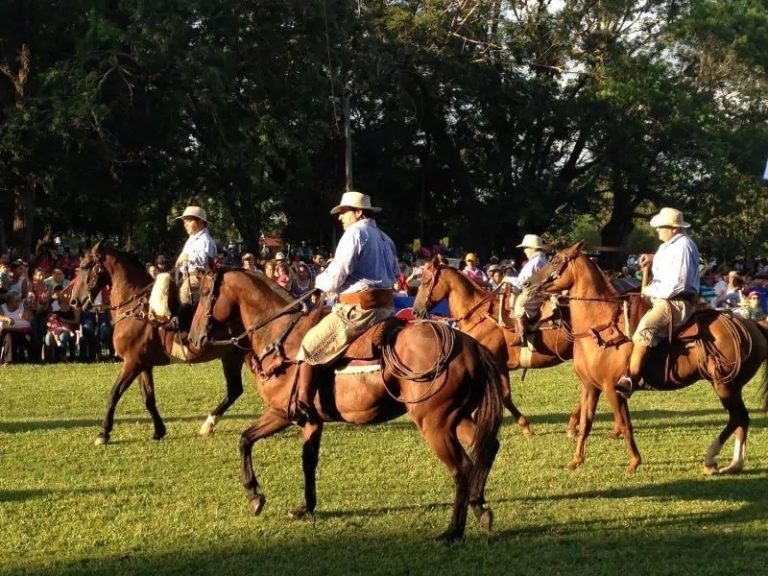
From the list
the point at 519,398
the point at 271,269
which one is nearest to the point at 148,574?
the point at 519,398

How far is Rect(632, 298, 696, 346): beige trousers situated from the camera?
32.2 feet

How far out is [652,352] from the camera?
33.0 ft

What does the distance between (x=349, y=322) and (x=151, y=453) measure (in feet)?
13.6

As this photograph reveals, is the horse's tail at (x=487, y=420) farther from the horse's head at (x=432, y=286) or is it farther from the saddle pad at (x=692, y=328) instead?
the horse's head at (x=432, y=286)

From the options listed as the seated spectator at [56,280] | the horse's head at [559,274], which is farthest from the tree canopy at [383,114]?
the horse's head at [559,274]

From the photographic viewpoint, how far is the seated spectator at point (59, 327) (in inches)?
808

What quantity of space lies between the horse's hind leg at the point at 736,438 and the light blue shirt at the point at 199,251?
18.2ft

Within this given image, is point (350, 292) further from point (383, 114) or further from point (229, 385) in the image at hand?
point (383, 114)

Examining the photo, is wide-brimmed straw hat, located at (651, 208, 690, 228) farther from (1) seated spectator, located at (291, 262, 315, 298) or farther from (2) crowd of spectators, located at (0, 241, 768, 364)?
(1) seated spectator, located at (291, 262, 315, 298)

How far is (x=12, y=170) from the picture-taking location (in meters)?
24.5

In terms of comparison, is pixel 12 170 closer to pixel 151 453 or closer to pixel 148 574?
pixel 151 453

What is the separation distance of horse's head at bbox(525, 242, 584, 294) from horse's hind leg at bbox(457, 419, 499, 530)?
339 centimetres

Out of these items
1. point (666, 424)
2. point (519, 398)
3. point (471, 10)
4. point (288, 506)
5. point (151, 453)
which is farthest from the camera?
point (471, 10)

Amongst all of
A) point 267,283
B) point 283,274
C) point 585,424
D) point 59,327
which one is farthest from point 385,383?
point 59,327
